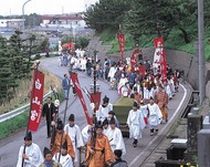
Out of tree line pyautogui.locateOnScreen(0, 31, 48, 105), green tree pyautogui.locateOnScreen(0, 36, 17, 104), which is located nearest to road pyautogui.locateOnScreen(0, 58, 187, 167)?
green tree pyautogui.locateOnScreen(0, 36, 17, 104)

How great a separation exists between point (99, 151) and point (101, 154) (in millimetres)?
96

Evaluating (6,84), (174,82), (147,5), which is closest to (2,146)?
(6,84)

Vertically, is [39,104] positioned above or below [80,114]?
above

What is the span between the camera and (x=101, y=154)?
12.3 metres

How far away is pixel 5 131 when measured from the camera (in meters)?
20.5

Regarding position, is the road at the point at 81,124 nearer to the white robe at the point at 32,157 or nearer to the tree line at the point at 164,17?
the white robe at the point at 32,157

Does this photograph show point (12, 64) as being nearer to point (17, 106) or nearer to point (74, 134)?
point (17, 106)

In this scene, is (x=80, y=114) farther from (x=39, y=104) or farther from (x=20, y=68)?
(x=39, y=104)

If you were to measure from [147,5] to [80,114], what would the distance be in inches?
631

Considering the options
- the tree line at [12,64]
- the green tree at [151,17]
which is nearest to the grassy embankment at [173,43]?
the green tree at [151,17]

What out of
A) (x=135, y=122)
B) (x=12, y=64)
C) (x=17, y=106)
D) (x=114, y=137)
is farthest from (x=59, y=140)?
(x=12, y=64)

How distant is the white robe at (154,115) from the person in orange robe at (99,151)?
684 centimetres

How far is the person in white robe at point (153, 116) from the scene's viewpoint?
19.0m

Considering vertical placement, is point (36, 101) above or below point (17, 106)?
above
